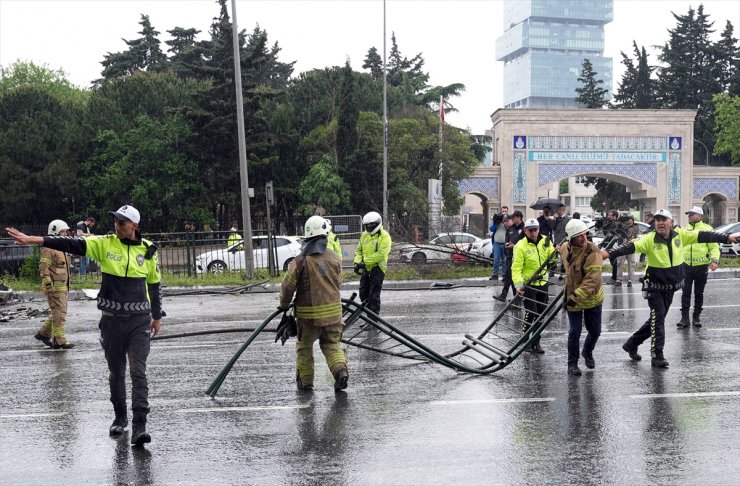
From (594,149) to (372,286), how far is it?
3835 cm

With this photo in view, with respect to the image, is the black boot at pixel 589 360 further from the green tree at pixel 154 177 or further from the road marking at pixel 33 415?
the green tree at pixel 154 177

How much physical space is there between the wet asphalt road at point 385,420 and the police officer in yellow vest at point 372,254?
1847 millimetres

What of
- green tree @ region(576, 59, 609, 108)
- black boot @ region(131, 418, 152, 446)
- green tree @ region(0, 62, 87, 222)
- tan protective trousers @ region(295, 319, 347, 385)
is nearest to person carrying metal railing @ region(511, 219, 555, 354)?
tan protective trousers @ region(295, 319, 347, 385)

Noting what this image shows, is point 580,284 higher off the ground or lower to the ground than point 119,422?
higher

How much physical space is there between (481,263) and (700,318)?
410 inches

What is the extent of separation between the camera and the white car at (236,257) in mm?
24719

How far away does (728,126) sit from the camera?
59.9m

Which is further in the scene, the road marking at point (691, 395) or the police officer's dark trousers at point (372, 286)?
the police officer's dark trousers at point (372, 286)

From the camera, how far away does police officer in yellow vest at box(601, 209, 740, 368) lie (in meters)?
9.62

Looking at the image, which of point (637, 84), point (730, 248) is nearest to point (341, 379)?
point (730, 248)

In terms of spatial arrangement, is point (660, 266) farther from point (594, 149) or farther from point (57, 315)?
point (594, 149)

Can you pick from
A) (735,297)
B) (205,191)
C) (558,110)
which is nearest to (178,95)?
(205,191)

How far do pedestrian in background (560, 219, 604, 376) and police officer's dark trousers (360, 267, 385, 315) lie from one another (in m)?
4.01

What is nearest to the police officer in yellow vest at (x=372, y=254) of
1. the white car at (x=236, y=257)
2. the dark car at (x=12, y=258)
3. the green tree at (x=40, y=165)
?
the white car at (x=236, y=257)
